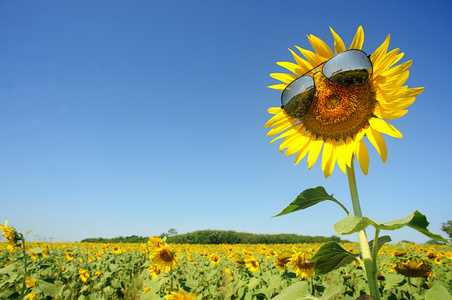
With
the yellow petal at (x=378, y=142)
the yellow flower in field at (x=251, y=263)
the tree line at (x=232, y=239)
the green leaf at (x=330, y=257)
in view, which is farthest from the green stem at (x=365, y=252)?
the tree line at (x=232, y=239)

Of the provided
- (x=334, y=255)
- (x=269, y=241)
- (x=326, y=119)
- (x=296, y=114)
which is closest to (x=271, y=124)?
(x=296, y=114)

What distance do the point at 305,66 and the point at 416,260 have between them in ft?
9.92

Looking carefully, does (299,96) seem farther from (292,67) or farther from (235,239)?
(235,239)

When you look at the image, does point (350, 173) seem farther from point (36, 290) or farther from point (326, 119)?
point (36, 290)

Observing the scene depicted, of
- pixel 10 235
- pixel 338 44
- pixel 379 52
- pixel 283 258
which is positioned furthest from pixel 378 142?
pixel 10 235

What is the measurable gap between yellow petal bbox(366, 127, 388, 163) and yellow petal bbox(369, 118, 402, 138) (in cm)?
2

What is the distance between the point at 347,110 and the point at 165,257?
9.16ft

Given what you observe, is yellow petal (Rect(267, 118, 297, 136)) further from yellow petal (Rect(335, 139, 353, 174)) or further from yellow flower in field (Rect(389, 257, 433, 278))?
A: yellow flower in field (Rect(389, 257, 433, 278))

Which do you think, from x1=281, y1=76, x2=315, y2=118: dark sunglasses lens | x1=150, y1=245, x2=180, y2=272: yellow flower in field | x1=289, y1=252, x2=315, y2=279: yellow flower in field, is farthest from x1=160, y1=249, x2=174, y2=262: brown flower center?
x1=281, y1=76, x2=315, y2=118: dark sunglasses lens

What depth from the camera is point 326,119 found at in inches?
51.2

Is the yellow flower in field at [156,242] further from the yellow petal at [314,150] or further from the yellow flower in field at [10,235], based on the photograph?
the yellow petal at [314,150]

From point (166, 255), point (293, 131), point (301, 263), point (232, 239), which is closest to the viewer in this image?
point (293, 131)

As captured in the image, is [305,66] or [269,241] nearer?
[305,66]

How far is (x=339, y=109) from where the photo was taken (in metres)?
1.24
